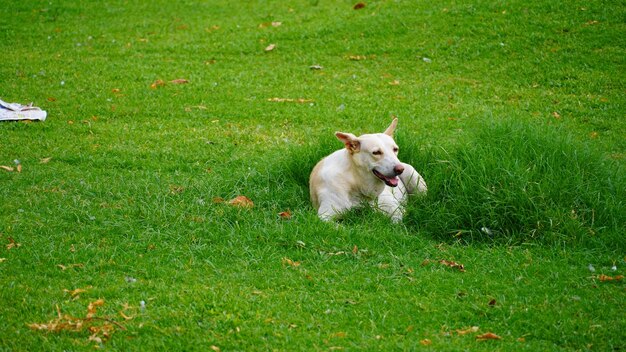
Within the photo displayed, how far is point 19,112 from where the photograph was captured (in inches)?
426

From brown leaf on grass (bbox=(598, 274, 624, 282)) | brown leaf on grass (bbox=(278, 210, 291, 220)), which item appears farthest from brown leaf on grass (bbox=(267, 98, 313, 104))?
brown leaf on grass (bbox=(598, 274, 624, 282))

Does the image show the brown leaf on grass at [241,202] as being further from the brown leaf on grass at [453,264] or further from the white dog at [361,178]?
the brown leaf on grass at [453,264]

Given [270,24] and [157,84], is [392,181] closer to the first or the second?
[157,84]

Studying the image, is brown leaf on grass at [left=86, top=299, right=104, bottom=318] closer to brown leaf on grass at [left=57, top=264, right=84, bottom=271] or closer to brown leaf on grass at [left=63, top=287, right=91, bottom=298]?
brown leaf on grass at [left=63, top=287, right=91, bottom=298]

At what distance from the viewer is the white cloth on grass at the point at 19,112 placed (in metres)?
10.6

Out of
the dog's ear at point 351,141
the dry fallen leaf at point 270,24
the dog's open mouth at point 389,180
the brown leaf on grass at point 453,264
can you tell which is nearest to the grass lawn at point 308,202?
the brown leaf on grass at point 453,264

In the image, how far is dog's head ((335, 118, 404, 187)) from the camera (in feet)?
23.3

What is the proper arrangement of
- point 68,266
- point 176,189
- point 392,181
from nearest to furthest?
1. point 68,266
2. point 392,181
3. point 176,189

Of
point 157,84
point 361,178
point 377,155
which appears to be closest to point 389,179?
point 377,155

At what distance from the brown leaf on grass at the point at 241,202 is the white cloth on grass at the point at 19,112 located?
4.61 metres

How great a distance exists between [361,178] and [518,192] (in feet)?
4.87

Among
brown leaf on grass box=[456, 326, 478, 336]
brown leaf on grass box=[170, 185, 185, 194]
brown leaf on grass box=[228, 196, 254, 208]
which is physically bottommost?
brown leaf on grass box=[170, 185, 185, 194]

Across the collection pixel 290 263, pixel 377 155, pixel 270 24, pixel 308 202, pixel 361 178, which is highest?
pixel 377 155

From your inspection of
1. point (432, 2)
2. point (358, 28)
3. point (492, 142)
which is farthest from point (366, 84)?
point (492, 142)
